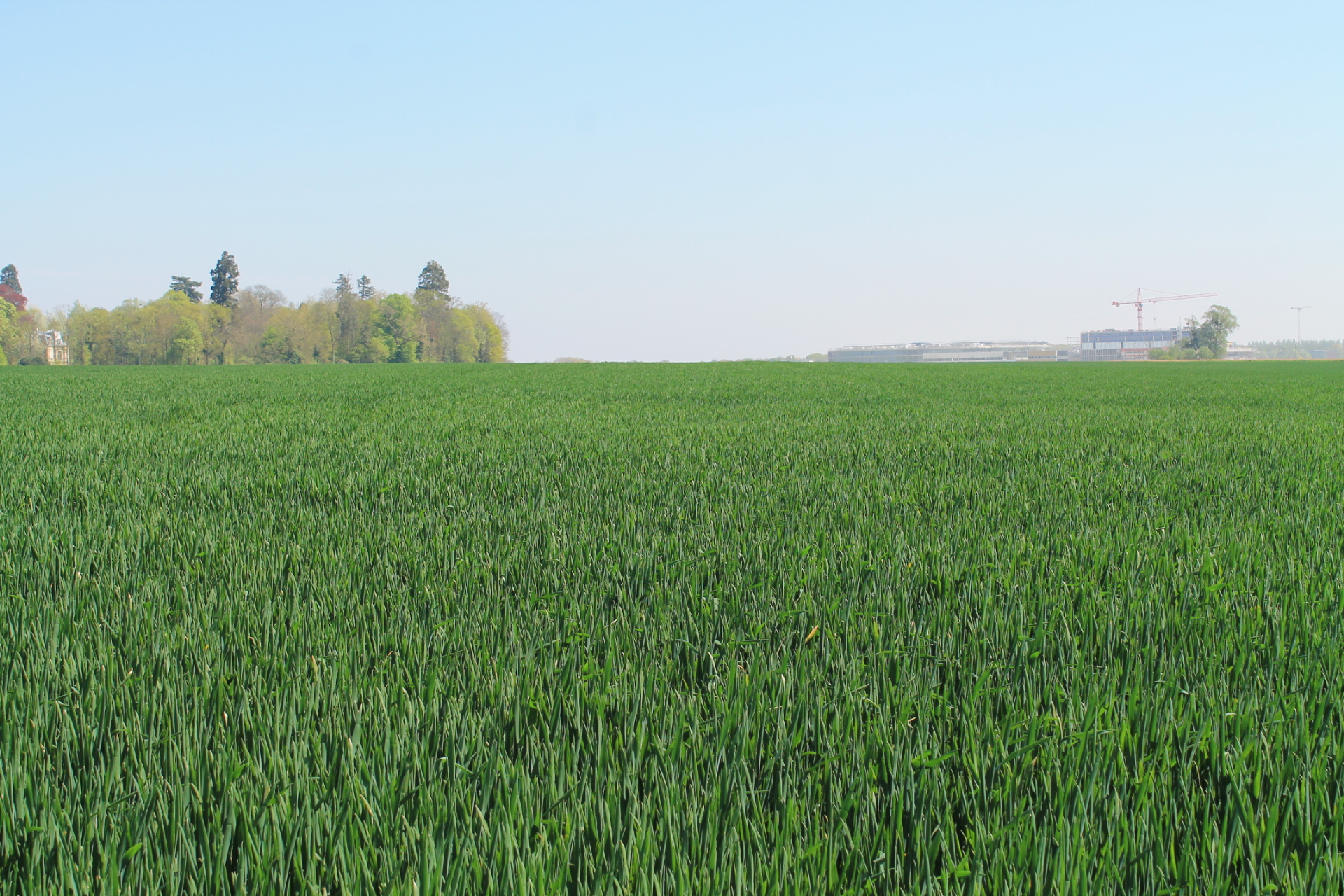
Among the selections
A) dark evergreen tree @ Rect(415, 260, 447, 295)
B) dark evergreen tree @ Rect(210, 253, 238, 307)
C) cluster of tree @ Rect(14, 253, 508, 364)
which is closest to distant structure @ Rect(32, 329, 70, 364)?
cluster of tree @ Rect(14, 253, 508, 364)

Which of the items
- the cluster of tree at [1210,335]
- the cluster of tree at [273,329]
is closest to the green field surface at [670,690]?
the cluster of tree at [273,329]

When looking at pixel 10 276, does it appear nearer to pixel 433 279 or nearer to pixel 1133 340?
pixel 433 279

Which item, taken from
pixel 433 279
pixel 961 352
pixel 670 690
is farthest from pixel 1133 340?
pixel 670 690

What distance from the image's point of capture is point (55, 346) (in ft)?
322

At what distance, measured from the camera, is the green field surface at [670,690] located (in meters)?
1.30

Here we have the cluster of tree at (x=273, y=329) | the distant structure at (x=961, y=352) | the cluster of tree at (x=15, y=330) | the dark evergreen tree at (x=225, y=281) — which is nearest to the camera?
the cluster of tree at (x=15, y=330)

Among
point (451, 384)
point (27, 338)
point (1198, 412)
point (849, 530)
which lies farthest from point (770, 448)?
point (27, 338)

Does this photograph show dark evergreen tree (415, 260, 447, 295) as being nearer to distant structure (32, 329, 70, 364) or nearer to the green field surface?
distant structure (32, 329, 70, 364)

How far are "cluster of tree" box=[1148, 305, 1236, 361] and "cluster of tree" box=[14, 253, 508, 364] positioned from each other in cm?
10428

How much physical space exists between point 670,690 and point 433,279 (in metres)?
136

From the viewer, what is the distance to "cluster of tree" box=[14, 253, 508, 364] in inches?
3447

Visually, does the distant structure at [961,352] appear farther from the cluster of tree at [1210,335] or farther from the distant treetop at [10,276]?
the distant treetop at [10,276]

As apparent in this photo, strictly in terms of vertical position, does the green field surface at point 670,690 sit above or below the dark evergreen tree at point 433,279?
below

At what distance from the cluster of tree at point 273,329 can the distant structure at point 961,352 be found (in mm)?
90366
